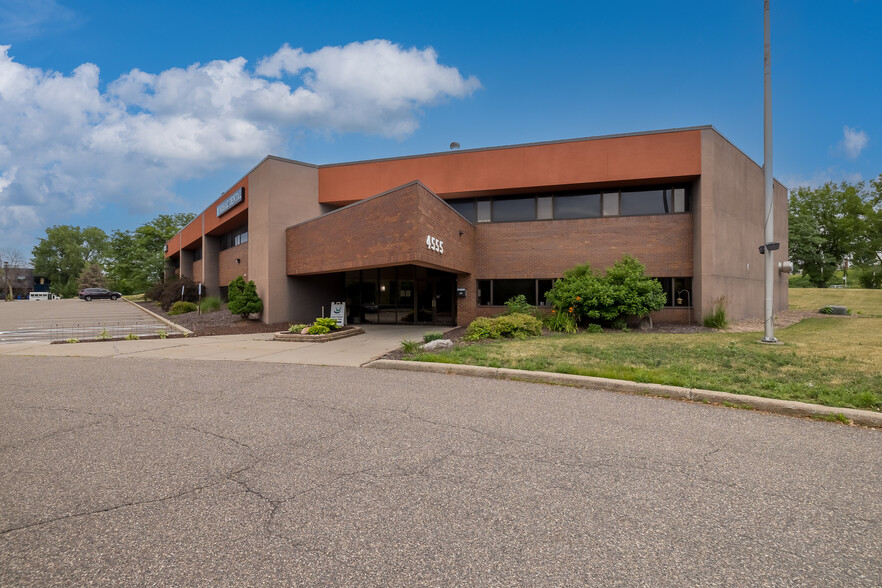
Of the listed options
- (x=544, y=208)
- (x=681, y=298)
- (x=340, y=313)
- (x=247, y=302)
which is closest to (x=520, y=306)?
(x=544, y=208)

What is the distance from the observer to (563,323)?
1541 centimetres

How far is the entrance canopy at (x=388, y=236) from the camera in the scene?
13.6 metres

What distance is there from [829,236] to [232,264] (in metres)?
65.6

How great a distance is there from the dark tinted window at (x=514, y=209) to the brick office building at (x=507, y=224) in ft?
0.15

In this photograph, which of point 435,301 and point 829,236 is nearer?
A: point 435,301

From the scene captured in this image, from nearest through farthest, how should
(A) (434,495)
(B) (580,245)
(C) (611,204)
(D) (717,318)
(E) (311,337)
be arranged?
(A) (434,495) → (E) (311,337) → (D) (717,318) → (C) (611,204) → (B) (580,245)

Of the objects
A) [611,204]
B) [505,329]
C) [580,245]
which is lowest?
[505,329]

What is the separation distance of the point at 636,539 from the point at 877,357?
960 centimetres

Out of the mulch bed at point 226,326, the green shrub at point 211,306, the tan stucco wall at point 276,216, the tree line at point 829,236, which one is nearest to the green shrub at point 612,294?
the mulch bed at point 226,326

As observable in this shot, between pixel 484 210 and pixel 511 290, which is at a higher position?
pixel 484 210

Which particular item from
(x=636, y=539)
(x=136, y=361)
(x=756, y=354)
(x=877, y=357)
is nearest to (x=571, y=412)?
(x=636, y=539)

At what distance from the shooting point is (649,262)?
17.4m

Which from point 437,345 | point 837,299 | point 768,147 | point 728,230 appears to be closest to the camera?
point 768,147

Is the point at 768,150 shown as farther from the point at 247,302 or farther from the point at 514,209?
the point at 247,302
